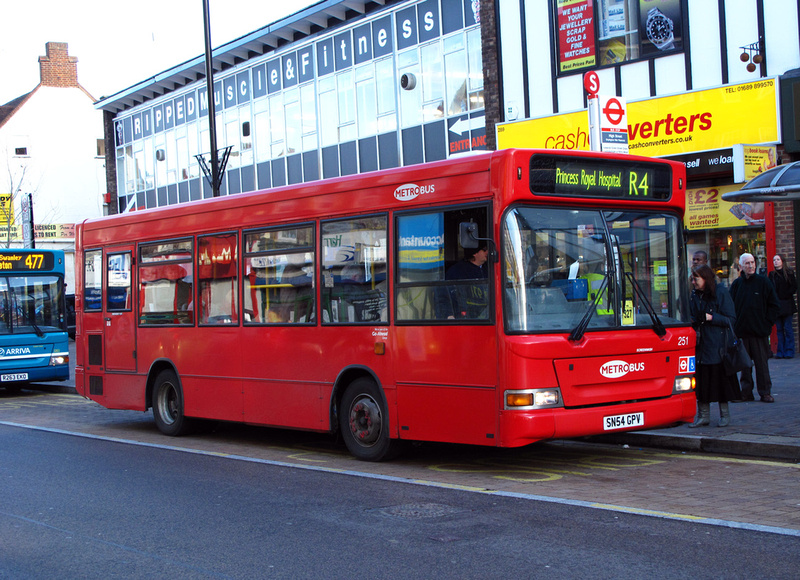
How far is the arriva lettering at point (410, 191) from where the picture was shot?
878 cm

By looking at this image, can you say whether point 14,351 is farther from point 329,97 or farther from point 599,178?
Result: point 599,178

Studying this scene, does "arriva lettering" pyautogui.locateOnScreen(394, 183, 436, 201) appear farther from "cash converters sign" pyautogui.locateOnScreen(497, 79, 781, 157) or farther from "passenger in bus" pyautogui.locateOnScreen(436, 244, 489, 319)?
"cash converters sign" pyautogui.locateOnScreen(497, 79, 781, 157)

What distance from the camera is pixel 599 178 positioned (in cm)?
863

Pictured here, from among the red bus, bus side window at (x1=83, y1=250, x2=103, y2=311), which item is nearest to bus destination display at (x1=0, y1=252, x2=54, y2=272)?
bus side window at (x1=83, y1=250, x2=103, y2=311)

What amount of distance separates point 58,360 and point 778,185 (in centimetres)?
1441

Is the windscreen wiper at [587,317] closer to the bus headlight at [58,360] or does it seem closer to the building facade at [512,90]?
the building facade at [512,90]

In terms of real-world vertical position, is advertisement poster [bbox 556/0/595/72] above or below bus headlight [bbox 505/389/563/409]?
above

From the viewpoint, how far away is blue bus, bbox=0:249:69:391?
18516 millimetres

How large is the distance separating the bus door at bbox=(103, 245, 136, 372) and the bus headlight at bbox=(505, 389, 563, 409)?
6704 mm

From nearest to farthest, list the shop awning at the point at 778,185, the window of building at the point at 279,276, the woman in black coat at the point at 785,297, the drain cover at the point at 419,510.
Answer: the drain cover at the point at 419,510
the shop awning at the point at 778,185
the window of building at the point at 279,276
the woman in black coat at the point at 785,297

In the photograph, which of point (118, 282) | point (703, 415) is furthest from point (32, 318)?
point (703, 415)

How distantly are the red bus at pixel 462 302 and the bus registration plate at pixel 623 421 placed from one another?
0.04 feet

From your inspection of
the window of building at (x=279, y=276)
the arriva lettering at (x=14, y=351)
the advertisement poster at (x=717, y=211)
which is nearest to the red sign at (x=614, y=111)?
the window of building at (x=279, y=276)

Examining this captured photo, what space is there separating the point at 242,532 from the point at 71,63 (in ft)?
202
